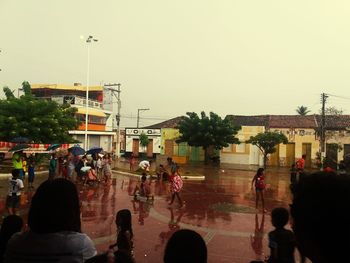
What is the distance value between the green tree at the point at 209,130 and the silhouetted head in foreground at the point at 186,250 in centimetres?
3348

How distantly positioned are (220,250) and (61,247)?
19.9 ft

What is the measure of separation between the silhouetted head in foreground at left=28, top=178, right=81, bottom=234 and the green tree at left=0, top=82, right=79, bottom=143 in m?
21.1

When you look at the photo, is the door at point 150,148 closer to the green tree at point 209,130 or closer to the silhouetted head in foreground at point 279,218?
the green tree at point 209,130

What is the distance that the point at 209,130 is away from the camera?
3656cm

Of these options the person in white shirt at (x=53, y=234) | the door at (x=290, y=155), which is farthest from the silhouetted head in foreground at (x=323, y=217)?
the door at (x=290, y=155)

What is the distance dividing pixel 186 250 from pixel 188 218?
8.90 meters

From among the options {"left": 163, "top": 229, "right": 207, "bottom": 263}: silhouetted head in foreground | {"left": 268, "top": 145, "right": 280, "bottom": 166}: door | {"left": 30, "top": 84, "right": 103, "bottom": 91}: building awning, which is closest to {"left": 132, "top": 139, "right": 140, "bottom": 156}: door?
{"left": 30, "top": 84, "right": 103, "bottom": 91}: building awning

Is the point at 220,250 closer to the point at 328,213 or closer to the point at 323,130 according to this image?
the point at 328,213

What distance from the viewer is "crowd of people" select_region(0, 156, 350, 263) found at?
1.68 m

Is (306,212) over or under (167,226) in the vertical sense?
over

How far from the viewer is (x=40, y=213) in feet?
8.95

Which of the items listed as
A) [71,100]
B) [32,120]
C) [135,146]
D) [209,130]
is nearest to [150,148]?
[135,146]

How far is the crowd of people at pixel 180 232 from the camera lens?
66.2 inches

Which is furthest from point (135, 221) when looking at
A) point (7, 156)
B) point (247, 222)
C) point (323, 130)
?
point (323, 130)
